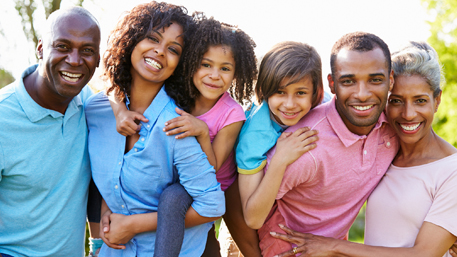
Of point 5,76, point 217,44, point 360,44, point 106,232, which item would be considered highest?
point 360,44

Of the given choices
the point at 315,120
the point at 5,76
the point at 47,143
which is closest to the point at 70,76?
the point at 47,143

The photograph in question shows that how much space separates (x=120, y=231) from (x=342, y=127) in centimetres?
171

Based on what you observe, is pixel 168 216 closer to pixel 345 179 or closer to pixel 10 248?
pixel 10 248

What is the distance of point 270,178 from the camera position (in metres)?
2.72

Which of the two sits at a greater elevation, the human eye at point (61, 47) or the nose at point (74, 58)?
the human eye at point (61, 47)

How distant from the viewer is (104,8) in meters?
7.82

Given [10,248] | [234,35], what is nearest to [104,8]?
[234,35]

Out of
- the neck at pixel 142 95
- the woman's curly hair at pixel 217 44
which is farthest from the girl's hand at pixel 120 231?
the woman's curly hair at pixel 217 44

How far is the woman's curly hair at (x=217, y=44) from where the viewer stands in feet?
9.46

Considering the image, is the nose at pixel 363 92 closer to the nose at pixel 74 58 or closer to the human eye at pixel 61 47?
the nose at pixel 74 58

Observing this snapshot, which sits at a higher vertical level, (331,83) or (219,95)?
(331,83)

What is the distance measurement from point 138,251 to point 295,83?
5.27 ft

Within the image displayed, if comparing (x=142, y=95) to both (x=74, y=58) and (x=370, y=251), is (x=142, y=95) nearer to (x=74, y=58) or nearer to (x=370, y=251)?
(x=74, y=58)

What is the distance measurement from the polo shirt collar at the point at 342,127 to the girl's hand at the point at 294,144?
6.2 inches
